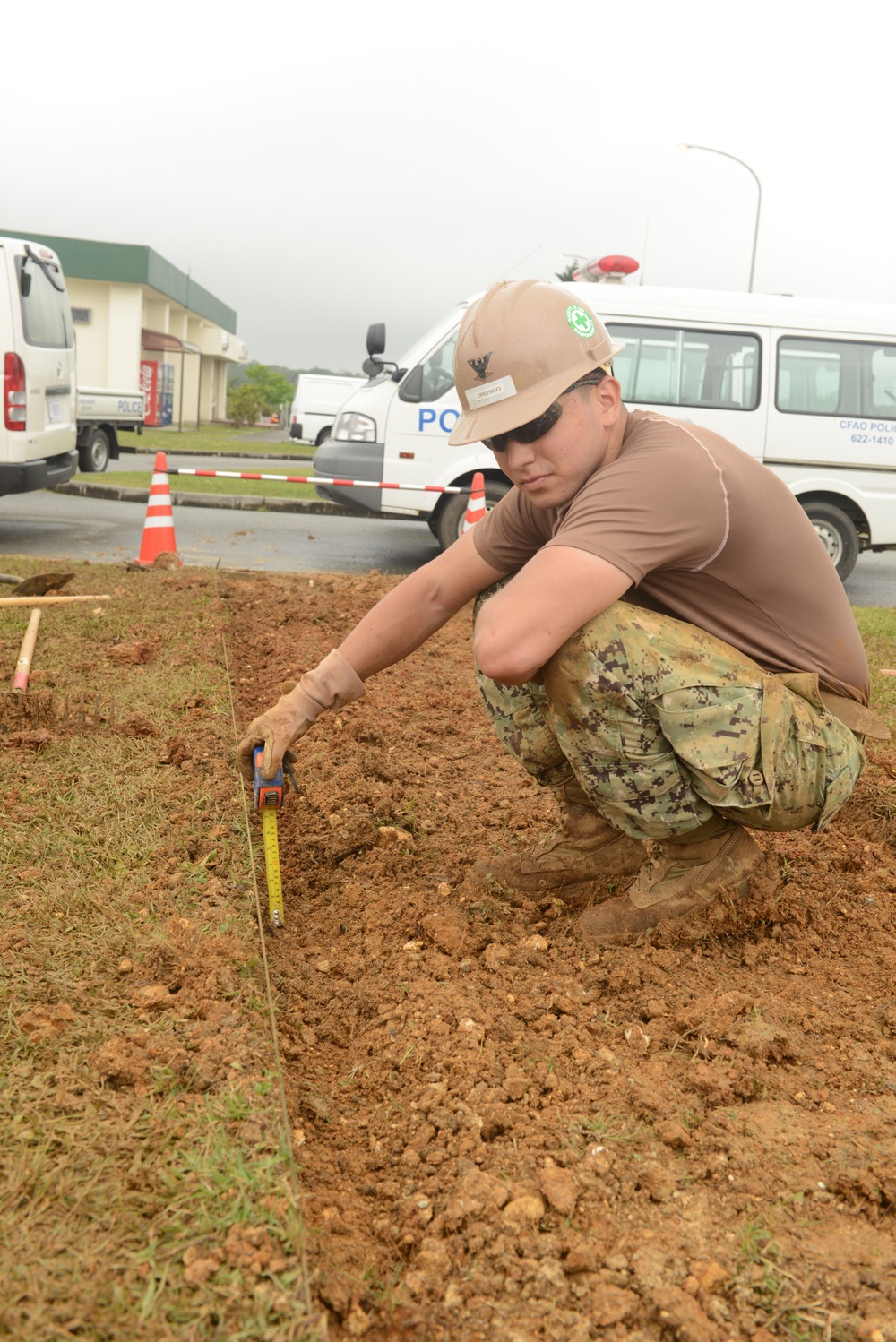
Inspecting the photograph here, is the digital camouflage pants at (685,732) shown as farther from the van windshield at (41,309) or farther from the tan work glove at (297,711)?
the van windshield at (41,309)

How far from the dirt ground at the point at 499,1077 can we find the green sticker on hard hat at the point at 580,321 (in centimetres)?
135

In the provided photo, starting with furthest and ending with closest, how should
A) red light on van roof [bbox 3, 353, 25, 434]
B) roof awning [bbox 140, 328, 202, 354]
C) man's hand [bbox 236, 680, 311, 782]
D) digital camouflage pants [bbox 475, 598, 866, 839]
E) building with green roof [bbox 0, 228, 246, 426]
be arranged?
1. roof awning [bbox 140, 328, 202, 354]
2. building with green roof [bbox 0, 228, 246, 426]
3. red light on van roof [bbox 3, 353, 25, 434]
4. man's hand [bbox 236, 680, 311, 782]
5. digital camouflage pants [bbox 475, 598, 866, 839]

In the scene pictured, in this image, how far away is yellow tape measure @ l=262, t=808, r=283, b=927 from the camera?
2.61m

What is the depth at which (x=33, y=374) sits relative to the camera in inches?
336

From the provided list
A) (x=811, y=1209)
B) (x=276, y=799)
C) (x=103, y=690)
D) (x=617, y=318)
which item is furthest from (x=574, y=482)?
(x=617, y=318)

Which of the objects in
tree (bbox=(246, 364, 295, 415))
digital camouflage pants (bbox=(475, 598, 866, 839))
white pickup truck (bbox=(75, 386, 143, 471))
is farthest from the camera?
tree (bbox=(246, 364, 295, 415))

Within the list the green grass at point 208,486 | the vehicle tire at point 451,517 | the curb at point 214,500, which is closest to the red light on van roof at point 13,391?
the vehicle tire at point 451,517

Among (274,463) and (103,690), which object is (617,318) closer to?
(103,690)

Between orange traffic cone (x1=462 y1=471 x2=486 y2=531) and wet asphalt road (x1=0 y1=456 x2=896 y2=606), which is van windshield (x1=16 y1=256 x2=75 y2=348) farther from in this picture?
orange traffic cone (x1=462 y1=471 x2=486 y2=531)

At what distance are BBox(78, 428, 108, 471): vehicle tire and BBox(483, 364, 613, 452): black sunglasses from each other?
982 cm

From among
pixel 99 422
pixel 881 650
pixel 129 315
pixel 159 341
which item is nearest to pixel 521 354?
pixel 881 650

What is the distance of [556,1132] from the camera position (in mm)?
1855

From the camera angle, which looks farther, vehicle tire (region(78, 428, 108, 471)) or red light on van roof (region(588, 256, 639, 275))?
vehicle tire (region(78, 428, 108, 471))

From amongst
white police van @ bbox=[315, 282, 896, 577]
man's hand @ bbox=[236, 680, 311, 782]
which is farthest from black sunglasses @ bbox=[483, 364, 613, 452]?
white police van @ bbox=[315, 282, 896, 577]
